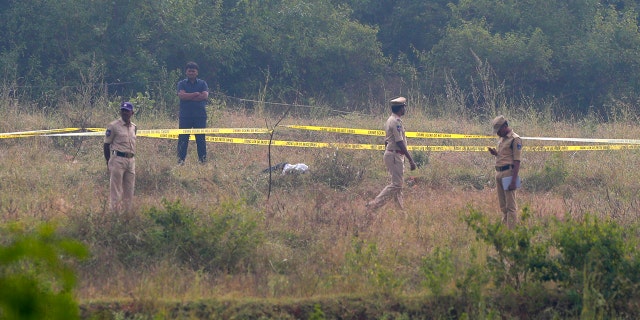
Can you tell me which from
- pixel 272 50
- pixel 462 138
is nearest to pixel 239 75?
pixel 272 50

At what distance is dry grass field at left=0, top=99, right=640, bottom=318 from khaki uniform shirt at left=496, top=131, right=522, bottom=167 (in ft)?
2.79

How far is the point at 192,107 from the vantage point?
1350cm

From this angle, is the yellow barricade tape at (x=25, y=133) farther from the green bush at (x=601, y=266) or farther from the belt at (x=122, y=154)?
the green bush at (x=601, y=266)

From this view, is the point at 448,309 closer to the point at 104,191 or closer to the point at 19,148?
the point at 104,191

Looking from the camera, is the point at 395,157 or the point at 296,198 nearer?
the point at 395,157

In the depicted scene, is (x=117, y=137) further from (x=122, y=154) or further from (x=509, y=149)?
(x=509, y=149)

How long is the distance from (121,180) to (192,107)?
158 inches

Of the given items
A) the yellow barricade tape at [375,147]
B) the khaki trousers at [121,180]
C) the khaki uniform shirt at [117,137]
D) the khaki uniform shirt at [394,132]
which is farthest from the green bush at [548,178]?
the khaki uniform shirt at [117,137]

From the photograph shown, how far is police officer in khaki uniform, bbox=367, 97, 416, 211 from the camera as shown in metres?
10.2

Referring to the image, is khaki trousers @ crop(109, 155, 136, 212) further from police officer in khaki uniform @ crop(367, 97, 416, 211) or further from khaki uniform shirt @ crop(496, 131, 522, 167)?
khaki uniform shirt @ crop(496, 131, 522, 167)

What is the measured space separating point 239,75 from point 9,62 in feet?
19.3

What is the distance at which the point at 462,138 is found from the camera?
15.9 metres

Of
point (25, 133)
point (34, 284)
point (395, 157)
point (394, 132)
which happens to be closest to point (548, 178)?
point (395, 157)

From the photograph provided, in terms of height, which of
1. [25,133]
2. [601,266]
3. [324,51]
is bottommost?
[25,133]
